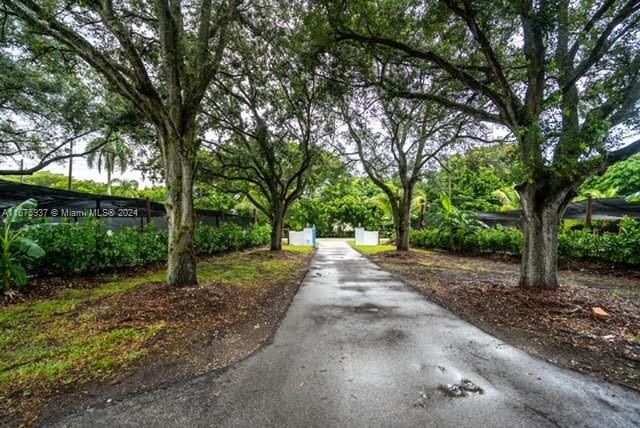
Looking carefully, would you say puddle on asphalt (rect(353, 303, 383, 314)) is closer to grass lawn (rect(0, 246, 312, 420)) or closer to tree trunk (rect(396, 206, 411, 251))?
grass lawn (rect(0, 246, 312, 420))

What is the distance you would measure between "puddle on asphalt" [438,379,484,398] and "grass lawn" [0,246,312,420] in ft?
10.1

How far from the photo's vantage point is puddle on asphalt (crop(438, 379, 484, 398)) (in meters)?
2.51

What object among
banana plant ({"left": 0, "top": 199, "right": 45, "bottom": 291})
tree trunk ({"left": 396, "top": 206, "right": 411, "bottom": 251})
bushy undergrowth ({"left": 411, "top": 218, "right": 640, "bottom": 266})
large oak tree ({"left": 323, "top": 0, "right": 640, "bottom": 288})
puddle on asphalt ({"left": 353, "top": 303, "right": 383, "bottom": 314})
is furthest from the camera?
tree trunk ({"left": 396, "top": 206, "right": 411, "bottom": 251})

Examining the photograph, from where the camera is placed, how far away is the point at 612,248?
8531 mm

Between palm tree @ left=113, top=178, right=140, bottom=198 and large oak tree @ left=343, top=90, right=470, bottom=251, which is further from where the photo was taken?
palm tree @ left=113, top=178, right=140, bottom=198

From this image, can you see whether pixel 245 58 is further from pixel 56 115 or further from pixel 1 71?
pixel 56 115

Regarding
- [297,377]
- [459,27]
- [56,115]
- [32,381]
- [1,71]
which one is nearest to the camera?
[32,381]

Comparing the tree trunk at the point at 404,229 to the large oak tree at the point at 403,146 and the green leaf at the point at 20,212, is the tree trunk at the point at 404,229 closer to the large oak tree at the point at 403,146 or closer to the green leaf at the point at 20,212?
the large oak tree at the point at 403,146

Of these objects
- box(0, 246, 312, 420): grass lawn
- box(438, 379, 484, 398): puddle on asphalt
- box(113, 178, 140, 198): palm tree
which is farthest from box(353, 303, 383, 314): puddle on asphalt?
box(113, 178, 140, 198): palm tree

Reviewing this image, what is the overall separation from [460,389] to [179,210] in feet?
17.0

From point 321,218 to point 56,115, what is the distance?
23.8 m

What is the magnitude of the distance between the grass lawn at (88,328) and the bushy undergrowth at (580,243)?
10010 millimetres

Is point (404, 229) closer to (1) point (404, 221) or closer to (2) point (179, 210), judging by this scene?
(1) point (404, 221)

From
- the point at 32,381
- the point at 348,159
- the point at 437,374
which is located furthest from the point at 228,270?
the point at 348,159
